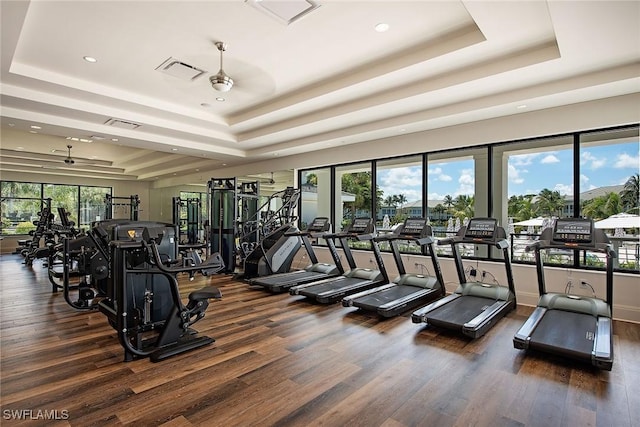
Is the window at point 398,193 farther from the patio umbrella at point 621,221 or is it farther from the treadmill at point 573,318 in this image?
the patio umbrella at point 621,221

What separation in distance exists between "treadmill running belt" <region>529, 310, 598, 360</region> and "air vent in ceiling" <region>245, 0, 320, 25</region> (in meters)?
3.73

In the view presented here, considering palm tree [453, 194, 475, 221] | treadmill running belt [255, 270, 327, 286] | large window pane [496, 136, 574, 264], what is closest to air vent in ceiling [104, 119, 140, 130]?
treadmill running belt [255, 270, 327, 286]

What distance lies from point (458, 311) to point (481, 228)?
4.33 feet

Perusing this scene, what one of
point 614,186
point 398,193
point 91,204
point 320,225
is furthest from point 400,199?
point 91,204

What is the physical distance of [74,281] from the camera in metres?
6.78

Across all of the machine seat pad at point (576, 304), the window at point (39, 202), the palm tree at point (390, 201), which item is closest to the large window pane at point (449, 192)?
the palm tree at point (390, 201)

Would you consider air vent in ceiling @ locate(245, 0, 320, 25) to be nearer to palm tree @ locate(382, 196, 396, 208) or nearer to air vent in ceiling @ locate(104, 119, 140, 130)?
air vent in ceiling @ locate(104, 119, 140, 130)

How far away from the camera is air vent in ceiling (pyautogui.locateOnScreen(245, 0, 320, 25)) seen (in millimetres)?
2953

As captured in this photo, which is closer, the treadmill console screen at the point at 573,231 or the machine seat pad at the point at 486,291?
the treadmill console screen at the point at 573,231

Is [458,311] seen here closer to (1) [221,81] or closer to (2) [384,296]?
(2) [384,296]

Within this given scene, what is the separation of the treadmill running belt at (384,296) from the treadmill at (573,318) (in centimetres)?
163

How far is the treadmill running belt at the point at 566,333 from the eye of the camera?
3.07 m

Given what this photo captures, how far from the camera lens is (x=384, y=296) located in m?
4.92

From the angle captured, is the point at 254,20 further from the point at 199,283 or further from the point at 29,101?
the point at 199,283
